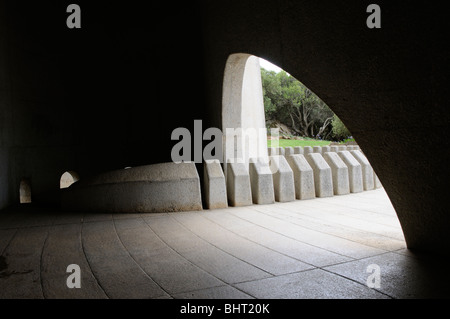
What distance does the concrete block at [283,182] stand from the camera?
570cm

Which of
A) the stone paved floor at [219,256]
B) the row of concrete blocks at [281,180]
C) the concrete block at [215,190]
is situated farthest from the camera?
the row of concrete blocks at [281,180]

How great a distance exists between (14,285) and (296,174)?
4.46m

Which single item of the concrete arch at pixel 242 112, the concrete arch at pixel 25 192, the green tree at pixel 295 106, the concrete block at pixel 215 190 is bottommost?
the concrete arch at pixel 25 192

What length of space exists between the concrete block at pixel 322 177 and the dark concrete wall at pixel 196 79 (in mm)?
2045

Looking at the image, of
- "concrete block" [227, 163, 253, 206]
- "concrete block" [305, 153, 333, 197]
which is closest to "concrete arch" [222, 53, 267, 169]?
"concrete block" [227, 163, 253, 206]

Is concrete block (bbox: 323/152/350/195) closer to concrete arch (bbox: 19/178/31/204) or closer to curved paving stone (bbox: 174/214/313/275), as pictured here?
curved paving stone (bbox: 174/214/313/275)

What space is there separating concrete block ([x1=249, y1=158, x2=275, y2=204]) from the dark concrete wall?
1.62 m

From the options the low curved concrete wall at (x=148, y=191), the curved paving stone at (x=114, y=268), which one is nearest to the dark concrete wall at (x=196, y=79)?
the low curved concrete wall at (x=148, y=191)

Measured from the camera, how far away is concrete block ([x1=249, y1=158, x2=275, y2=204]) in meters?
5.55

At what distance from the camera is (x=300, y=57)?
3615mm

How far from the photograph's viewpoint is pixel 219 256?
10.1 ft

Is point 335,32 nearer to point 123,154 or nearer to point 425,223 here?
point 425,223

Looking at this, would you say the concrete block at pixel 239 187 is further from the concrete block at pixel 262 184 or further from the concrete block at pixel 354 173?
the concrete block at pixel 354 173
